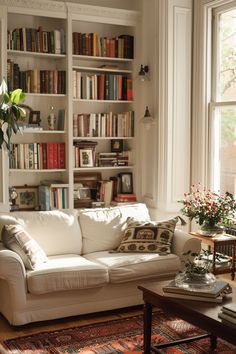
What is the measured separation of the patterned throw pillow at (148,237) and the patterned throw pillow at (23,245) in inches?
31.3

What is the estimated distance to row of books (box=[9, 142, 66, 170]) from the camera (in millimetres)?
5707

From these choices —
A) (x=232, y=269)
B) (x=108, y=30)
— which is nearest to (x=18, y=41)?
(x=108, y=30)

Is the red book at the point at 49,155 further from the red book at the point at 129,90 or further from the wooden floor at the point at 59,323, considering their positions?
the wooden floor at the point at 59,323

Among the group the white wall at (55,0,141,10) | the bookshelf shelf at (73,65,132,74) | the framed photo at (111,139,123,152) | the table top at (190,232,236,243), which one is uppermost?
the white wall at (55,0,141,10)

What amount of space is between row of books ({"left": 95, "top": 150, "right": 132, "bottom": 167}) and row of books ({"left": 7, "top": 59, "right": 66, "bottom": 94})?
35.8 inches

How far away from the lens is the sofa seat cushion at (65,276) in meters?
3.92

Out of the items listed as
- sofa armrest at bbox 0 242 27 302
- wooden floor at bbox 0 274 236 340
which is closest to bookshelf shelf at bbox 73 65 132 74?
sofa armrest at bbox 0 242 27 302

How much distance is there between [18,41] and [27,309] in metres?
2.96

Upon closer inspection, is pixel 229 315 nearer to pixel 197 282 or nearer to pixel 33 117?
pixel 197 282

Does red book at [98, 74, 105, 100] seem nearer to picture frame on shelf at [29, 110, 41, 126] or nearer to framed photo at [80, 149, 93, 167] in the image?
framed photo at [80, 149, 93, 167]

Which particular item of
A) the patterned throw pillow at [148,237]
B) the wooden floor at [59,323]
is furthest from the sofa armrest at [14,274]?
the patterned throw pillow at [148,237]

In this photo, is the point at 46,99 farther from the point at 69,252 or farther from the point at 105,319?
the point at 105,319

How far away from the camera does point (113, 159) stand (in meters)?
6.29

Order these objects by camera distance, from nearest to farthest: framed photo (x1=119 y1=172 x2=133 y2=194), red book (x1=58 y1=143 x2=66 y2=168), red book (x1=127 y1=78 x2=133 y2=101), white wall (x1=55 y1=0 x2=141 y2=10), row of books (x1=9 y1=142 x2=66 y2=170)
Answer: row of books (x1=9 y1=142 x2=66 y2=170)
red book (x1=58 y1=143 x2=66 y2=168)
white wall (x1=55 y1=0 x2=141 y2=10)
red book (x1=127 y1=78 x2=133 y2=101)
framed photo (x1=119 y1=172 x2=133 y2=194)
